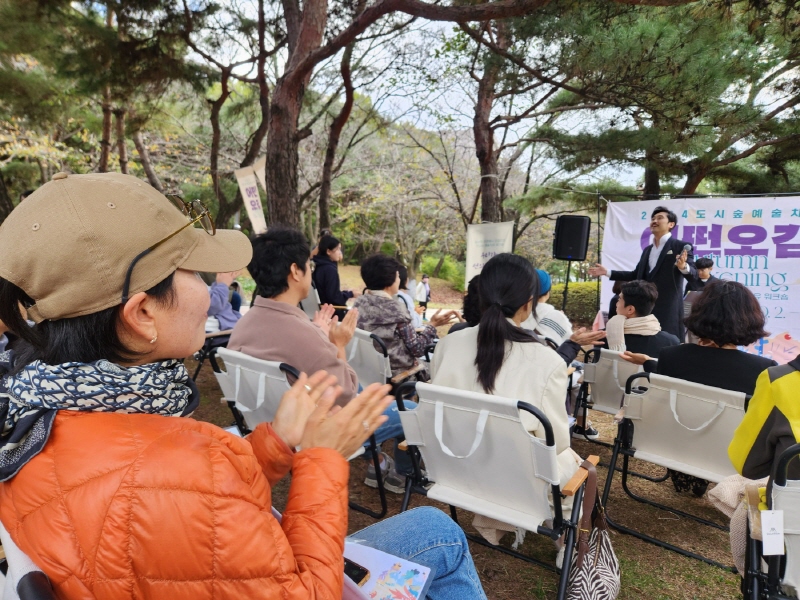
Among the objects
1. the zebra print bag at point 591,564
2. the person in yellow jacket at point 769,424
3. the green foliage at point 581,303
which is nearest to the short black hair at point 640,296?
the person in yellow jacket at point 769,424

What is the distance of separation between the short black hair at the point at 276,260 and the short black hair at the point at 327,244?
8.97 ft

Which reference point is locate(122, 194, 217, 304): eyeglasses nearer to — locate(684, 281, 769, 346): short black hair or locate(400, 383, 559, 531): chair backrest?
locate(400, 383, 559, 531): chair backrest

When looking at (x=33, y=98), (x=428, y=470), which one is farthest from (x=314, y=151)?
(x=428, y=470)

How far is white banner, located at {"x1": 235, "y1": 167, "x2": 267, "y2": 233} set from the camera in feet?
20.2

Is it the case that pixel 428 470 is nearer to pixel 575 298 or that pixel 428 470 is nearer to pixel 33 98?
pixel 33 98

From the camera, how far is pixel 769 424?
1.63m

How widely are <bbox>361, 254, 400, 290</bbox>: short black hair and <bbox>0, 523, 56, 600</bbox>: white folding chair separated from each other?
9.21ft

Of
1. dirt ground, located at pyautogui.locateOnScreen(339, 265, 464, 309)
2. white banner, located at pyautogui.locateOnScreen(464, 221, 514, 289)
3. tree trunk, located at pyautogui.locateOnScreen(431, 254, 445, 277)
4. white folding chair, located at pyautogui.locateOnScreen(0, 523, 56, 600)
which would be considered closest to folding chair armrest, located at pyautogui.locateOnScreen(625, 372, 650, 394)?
white folding chair, located at pyautogui.locateOnScreen(0, 523, 56, 600)

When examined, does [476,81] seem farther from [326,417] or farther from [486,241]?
[326,417]

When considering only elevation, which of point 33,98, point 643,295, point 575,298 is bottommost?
point 575,298

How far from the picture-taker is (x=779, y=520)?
4.79ft

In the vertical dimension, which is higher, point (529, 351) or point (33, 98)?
point (33, 98)

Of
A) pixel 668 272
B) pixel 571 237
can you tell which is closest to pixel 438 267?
pixel 571 237

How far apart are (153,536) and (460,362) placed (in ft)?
4.78
